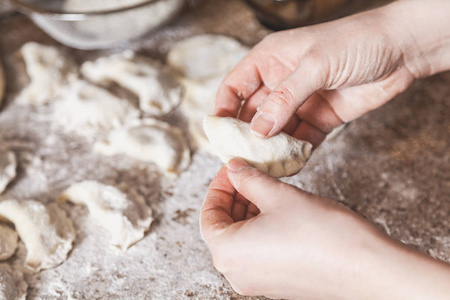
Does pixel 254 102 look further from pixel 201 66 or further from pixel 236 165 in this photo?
pixel 201 66

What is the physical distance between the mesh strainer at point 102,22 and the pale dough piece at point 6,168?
23.3 inches

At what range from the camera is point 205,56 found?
189cm

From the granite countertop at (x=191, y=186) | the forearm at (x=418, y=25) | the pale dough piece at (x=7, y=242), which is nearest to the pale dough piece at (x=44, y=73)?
the granite countertop at (x=191, y=186)

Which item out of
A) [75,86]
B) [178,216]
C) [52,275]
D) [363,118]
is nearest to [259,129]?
[178,216]

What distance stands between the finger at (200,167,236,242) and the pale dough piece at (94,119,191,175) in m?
0.33

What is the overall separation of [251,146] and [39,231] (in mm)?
717

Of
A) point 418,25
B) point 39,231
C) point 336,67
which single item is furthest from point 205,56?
point 39,231

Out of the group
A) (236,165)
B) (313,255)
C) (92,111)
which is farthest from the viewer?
(92,111)

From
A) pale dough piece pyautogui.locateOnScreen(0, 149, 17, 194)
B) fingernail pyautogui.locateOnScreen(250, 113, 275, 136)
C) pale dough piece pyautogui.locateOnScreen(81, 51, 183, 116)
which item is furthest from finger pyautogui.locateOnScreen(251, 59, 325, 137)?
pale dough piece pyautogui.locateOnScreen(0, 149, 17, 194)

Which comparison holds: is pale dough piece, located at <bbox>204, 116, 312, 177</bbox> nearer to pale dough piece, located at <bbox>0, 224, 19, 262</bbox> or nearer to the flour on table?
the flour on table

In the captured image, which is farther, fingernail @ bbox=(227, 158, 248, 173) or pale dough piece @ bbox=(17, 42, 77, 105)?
pale dough piece @ bbox=(17, 42, 77, 105)

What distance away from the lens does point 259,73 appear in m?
1.43

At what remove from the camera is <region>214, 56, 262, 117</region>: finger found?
4.53ft

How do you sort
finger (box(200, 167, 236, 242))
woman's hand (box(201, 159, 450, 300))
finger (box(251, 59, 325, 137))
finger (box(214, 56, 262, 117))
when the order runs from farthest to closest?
1. finger (box(214, 56, 262, 117))
2. finger (box(251, 59, 325, 137))
3. finger (box(200, 167, 236, 242))
4. woman's hand (box(201, 159, 450, 300))
